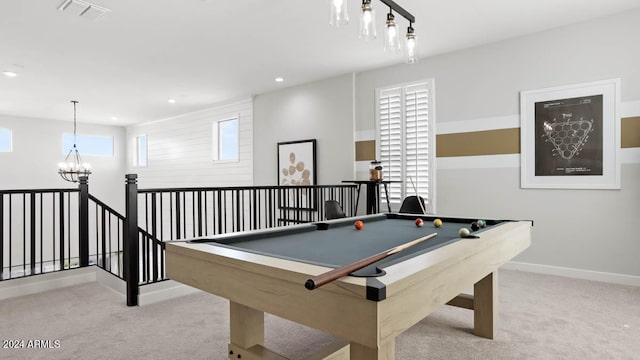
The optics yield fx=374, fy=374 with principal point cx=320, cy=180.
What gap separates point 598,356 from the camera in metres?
2.23

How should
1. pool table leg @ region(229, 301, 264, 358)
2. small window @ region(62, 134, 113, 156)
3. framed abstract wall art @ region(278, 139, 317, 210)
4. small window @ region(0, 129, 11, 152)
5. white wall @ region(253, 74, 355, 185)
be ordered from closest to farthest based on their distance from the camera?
pool table leg @ region(229, 301, 264, 358)
white wall @ region(253, 74, 355, 185)
framed abstract wall art @ region(278, 139, 317, 210)
small window @ region(0, 129, 11, 152)
small window @ region(62, 134, 113, 156)

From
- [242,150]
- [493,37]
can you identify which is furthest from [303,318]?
[242,150]

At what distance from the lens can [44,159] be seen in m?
9.18

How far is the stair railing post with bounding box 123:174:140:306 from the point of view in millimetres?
3180

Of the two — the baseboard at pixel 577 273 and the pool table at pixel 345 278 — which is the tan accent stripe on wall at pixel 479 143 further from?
the pool table at pixel 345 278

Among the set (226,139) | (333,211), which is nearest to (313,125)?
(333,211)

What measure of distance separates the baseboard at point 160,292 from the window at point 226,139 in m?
4.24

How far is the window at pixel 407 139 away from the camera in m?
4.90

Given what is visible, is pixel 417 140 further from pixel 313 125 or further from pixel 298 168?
pixel 298 168

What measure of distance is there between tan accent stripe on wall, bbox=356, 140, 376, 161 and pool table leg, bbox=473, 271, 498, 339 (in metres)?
3.13

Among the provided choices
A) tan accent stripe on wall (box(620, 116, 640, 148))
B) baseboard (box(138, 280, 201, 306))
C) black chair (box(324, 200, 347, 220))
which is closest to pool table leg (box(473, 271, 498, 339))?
black chair (box(324, 200, 347, 220))

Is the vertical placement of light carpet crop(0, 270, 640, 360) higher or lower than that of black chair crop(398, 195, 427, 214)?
lower

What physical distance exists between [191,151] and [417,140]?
17.9ft

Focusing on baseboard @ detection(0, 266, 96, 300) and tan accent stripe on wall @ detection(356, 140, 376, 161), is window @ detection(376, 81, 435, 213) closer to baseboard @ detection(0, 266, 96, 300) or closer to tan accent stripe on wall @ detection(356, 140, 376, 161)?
tan accent stripe on wall @ detection(356, 140, 376, 161)
